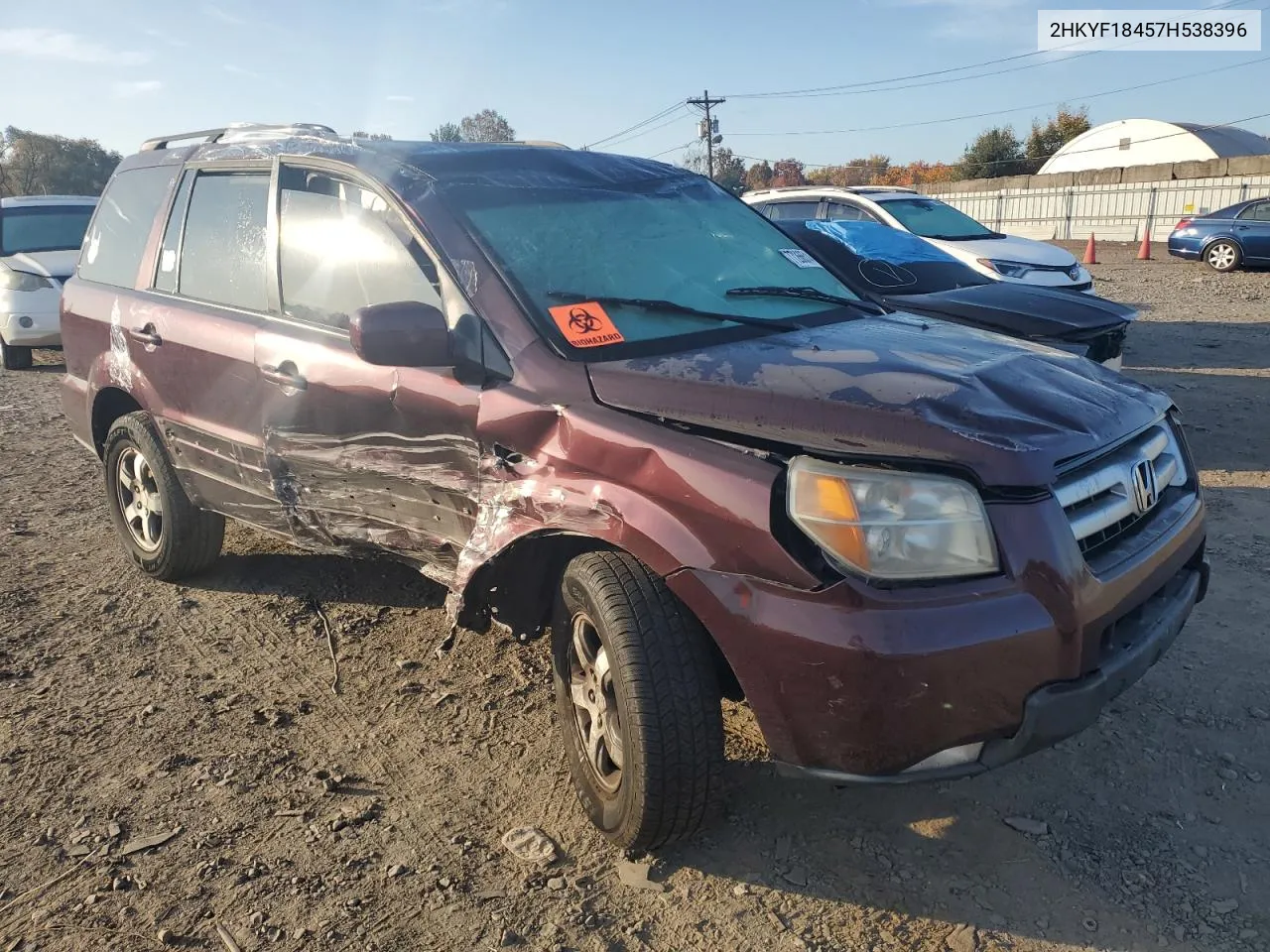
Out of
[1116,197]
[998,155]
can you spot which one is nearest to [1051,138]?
[998,155]

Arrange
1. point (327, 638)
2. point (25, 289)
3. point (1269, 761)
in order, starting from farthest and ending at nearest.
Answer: point (25, 289) < point (327, 638) < point (1269, 761)

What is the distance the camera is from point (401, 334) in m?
2.61

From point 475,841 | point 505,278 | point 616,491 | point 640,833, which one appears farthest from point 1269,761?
point 505,278

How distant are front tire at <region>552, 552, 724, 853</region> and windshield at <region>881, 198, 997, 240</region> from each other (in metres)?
7.91

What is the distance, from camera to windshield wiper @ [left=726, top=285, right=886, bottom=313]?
3.17 meters

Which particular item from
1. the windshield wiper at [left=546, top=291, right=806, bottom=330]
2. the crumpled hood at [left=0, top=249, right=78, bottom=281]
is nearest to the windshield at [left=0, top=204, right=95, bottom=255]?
the crumpled hood at [left=0, top=249, right=78, bottom=281]

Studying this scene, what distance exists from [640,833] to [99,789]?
5.50 ft

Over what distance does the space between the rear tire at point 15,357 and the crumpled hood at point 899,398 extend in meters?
10.3

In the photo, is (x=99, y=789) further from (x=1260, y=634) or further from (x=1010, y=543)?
(x=1260, y=634)

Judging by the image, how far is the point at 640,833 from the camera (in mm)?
2424

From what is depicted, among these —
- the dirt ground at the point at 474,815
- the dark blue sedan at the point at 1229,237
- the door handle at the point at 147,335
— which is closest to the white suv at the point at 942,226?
the dirt ground at the point at 474,815

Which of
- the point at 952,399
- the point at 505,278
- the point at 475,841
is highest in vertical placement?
the point at 505,278

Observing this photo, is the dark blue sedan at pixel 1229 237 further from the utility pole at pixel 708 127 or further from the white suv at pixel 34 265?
the utility pole at pixel 708 127

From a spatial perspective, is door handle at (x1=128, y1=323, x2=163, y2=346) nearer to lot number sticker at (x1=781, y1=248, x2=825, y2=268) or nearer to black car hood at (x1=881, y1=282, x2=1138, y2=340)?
lot number sticker at (x1=781, y1=248, x2=825, y2=268)
